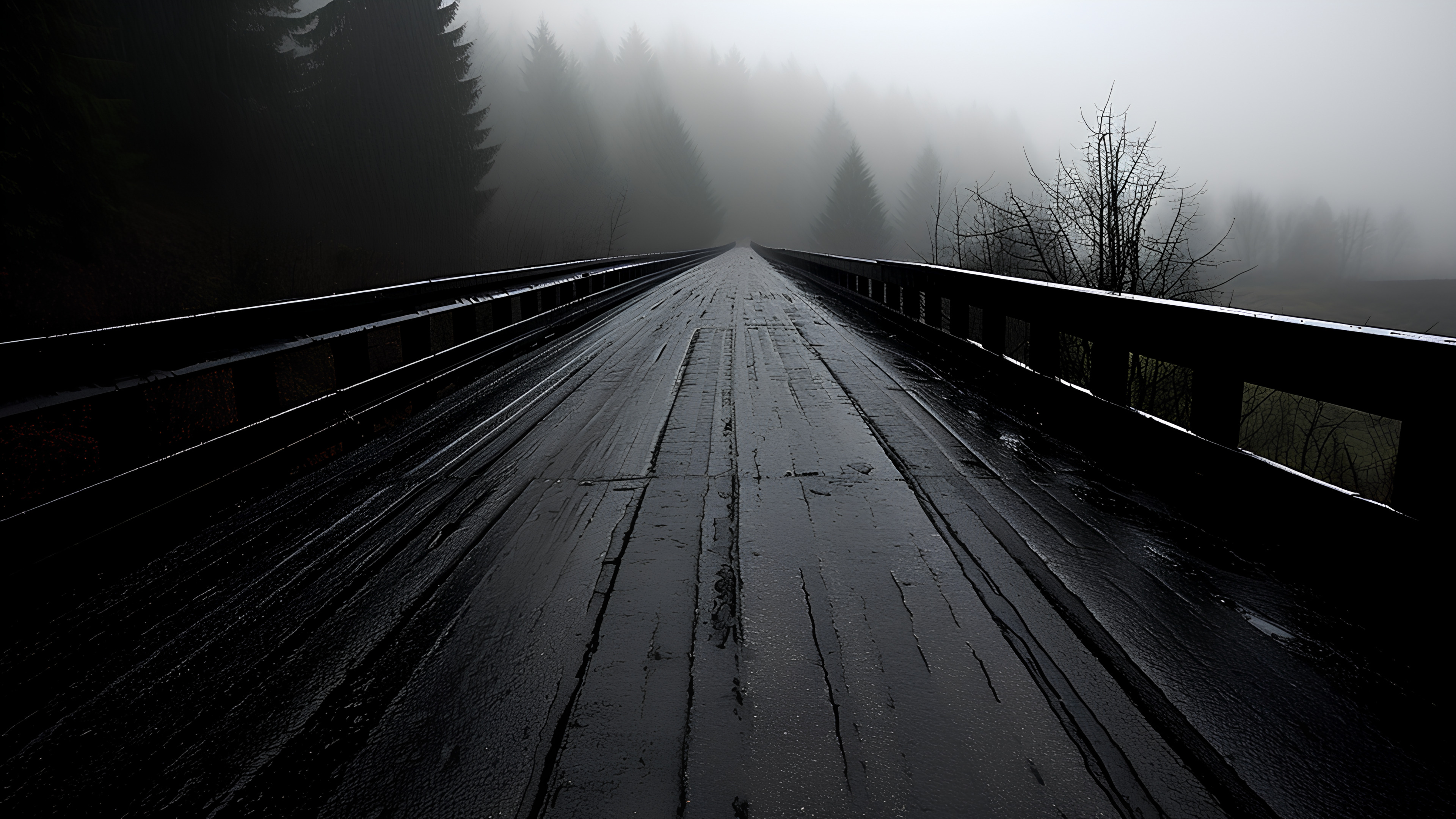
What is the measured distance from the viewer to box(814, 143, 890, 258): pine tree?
10175cm

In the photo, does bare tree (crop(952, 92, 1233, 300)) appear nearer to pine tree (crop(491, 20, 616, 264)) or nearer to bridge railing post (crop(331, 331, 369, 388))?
bridge railing post (crop(331, 331, 369, 388))

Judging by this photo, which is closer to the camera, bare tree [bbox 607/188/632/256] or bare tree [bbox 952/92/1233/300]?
bare tree [bbox 952/92/1233/300]

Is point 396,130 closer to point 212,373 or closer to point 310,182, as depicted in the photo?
point 310,182

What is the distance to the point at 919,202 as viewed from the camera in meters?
127

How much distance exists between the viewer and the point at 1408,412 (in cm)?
276

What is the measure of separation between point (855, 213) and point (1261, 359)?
102492 mm

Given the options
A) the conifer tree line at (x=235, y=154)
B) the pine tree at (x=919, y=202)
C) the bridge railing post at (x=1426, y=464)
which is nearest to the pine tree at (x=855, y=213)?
the pine tree at (x=919, y=202)

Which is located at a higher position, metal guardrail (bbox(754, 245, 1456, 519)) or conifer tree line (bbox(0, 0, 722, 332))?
conifer tree line (bbox(0, 0, 722, 332))

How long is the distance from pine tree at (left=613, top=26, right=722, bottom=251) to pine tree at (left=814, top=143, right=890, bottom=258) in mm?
22445

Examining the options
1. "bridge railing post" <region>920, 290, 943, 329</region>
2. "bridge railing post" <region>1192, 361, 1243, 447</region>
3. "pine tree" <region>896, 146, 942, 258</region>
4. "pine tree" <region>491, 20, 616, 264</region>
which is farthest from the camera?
"pine tree" <region>896, 146, 942, 258</region>

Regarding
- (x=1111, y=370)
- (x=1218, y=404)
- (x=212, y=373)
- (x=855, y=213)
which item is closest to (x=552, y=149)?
(x=855, y=213)

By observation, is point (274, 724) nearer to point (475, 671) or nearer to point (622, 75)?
point (475, 671)

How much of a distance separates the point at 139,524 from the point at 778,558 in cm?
292

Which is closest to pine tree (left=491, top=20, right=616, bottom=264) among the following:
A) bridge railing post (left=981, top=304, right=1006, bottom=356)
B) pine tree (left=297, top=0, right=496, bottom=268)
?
pine tree (left=297, top=0, right=496, bottom=268)
